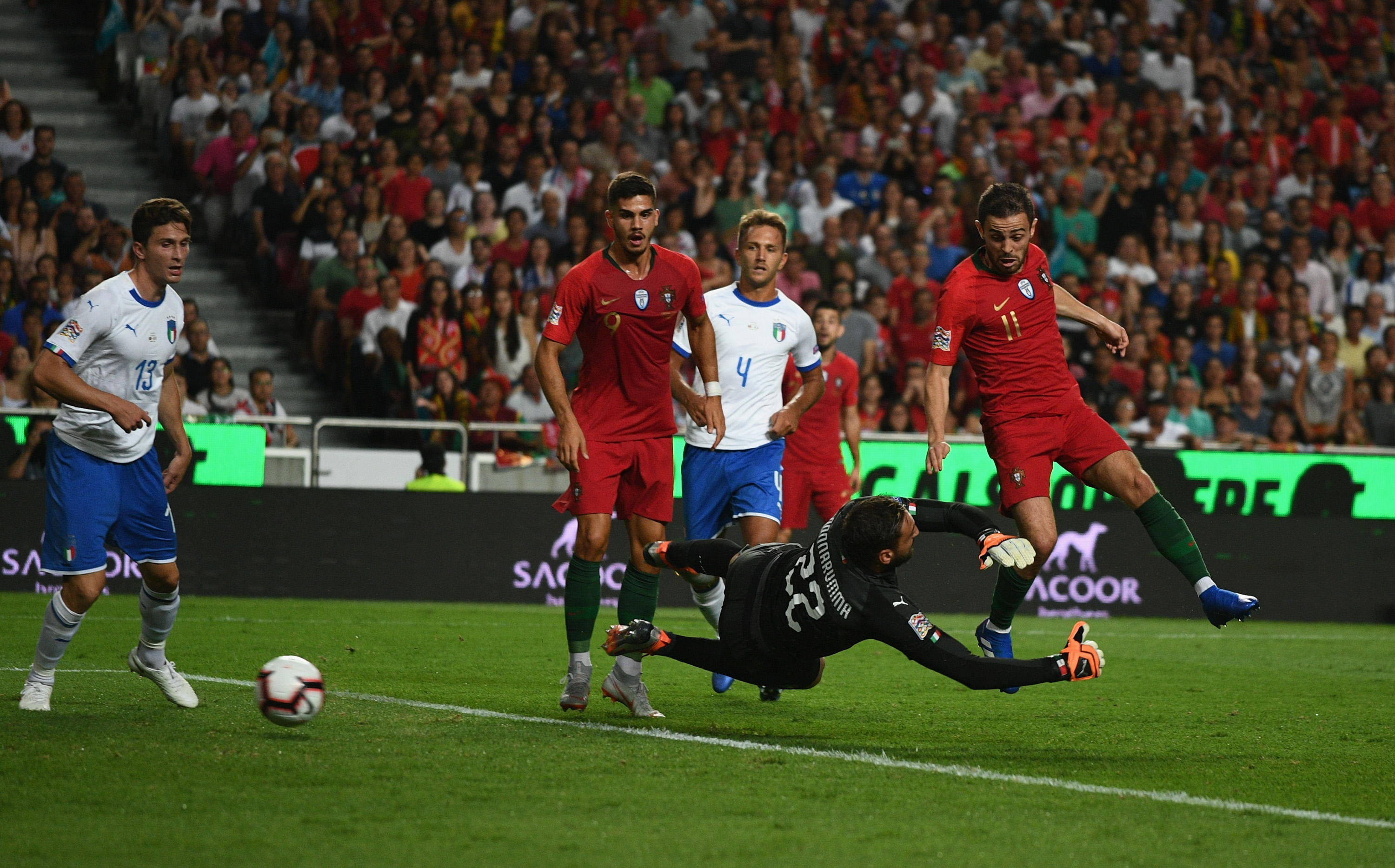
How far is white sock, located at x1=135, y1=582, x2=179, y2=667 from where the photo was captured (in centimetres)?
698

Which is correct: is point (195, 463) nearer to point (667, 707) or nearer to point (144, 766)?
point (667, 707)

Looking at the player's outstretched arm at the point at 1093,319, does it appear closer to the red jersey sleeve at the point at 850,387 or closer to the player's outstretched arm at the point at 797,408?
the player's outstretched arm at the point at 797,408

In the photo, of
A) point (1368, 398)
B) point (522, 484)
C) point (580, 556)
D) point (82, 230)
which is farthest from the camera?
point (1368, 398)

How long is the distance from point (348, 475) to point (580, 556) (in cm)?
729

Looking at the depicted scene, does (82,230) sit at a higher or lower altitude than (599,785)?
higher

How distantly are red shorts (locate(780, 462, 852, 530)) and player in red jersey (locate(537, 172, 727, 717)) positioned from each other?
3264mm

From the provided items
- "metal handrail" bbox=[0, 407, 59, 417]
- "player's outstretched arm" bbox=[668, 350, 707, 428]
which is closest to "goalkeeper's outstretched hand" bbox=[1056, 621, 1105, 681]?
"player's outstretched arm" bbox=[668, 350, 707, 428]

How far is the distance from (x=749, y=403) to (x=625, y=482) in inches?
43.6

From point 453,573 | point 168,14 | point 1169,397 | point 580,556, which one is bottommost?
point 453,573

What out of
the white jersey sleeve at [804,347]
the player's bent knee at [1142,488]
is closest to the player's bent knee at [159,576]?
the white jersey sleeve at [804,347]

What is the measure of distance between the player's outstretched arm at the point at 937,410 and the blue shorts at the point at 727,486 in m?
1.05

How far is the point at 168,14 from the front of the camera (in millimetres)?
17703

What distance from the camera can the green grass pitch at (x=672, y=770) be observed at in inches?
178

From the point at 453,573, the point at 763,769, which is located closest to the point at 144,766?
the point at 763,769
